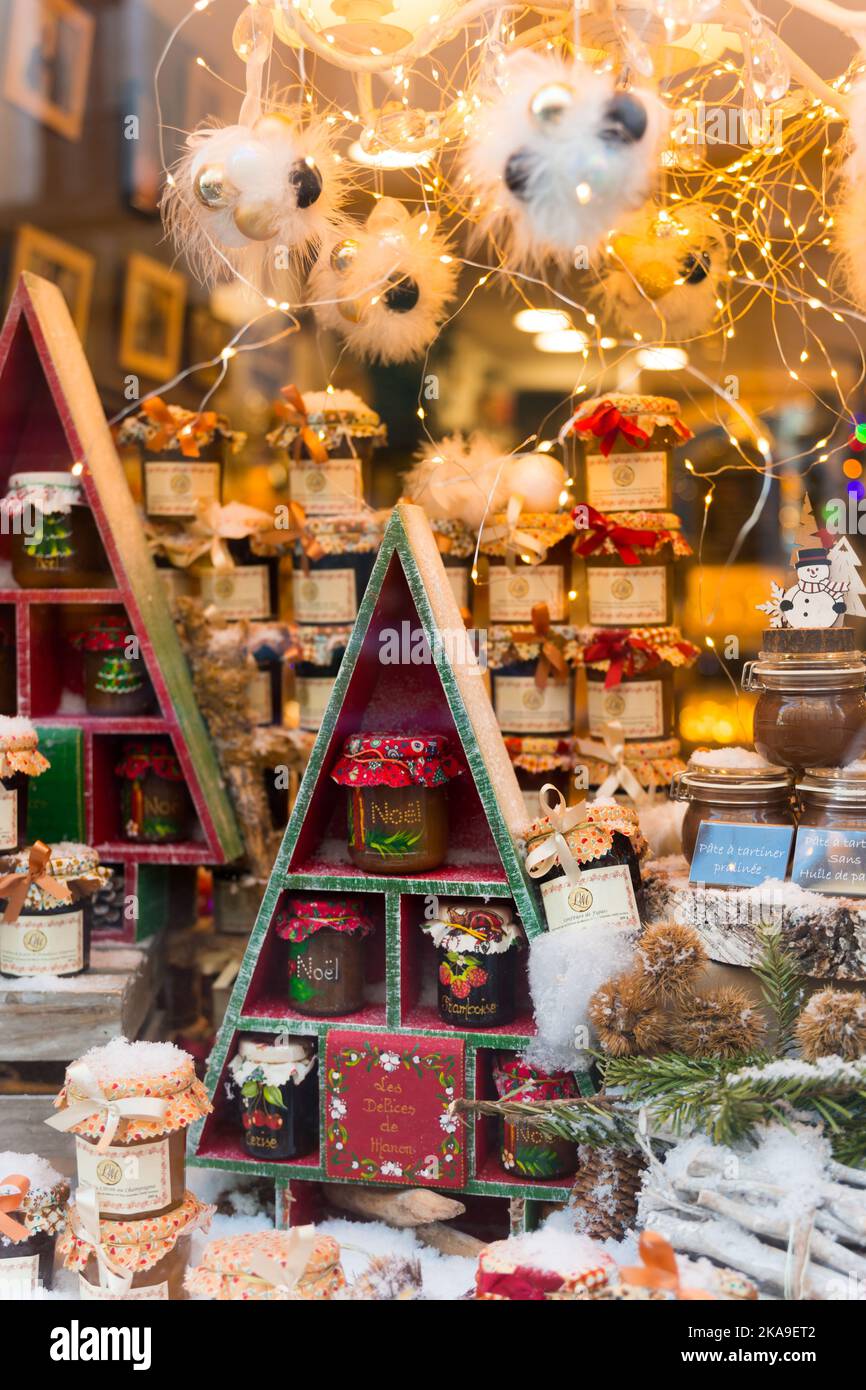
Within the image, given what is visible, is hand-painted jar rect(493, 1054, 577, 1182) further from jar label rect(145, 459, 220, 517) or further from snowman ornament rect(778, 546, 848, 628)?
jar label rect(145, 459, 220, 517)

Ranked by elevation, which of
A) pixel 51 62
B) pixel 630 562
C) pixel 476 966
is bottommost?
pixel 476 966

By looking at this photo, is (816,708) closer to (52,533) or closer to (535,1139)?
(535,1139)

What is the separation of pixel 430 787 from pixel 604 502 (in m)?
0.62

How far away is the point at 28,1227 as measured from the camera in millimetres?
1475

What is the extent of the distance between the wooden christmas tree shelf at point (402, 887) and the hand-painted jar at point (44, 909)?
28 centimetres

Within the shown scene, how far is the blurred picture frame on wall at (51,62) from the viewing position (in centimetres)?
207

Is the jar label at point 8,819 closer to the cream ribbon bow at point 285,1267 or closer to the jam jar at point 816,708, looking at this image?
the cream ribbon bow at point 285,1267

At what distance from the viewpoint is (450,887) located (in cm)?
159

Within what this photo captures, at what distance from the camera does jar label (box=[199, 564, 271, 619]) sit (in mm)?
2117

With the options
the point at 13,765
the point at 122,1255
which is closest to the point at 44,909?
the point at 13,765

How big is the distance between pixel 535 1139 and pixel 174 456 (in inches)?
47.8
